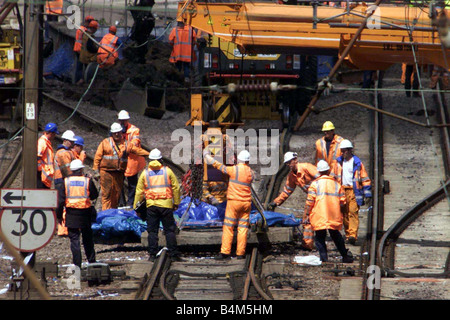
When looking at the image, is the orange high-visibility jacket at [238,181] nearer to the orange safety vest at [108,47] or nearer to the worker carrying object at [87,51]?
the orange safety vest at [108,47]

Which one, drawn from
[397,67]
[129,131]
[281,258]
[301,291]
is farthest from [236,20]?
[397,67]

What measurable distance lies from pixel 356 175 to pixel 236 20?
12.0 feet

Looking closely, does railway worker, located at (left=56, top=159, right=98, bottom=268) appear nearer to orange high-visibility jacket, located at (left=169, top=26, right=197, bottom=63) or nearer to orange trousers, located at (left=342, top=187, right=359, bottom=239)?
orange trousers, located at (left=342, top=187, right=359, bottom=239)

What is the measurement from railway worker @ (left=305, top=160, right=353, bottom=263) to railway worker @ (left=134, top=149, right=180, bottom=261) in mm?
2069

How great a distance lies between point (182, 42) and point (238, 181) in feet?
28.3

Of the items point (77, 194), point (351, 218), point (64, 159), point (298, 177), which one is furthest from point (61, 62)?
point (351, 218)

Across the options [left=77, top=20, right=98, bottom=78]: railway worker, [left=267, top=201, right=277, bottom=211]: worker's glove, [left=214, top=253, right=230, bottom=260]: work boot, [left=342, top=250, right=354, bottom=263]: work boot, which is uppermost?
[left=77, top=20, right=98, bottom=78]: railway worker

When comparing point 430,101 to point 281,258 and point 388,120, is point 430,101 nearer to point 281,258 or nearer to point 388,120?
point 388,120

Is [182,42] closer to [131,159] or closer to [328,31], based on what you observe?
[131,159]

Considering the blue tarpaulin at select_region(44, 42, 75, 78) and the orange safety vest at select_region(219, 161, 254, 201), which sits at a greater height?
the blue tarpaulin at select_region(44, 42, 75, 78)

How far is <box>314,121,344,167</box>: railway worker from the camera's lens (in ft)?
50.0

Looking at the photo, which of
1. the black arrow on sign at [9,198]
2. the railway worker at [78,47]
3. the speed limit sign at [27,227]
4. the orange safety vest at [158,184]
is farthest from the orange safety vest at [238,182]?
the railway worker at [78,47]

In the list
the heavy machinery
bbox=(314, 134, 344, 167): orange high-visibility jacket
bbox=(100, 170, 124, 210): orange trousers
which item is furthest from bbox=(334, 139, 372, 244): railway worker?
the heavy machinery

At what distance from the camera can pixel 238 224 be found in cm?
1398
